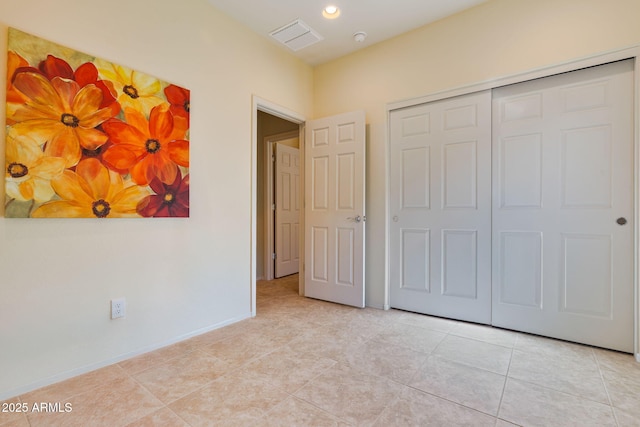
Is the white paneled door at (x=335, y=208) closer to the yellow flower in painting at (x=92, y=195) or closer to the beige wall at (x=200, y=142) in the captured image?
the beige wall at (x=200, y=142)

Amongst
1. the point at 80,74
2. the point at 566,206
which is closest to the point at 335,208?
the point at 566,206

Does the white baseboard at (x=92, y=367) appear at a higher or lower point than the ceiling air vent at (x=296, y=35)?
lower

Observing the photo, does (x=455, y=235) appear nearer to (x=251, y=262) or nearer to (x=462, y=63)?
(x=462, y=63)

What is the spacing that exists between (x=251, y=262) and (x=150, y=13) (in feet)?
7.11

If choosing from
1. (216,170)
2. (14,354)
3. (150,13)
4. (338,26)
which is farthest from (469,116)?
(14,354)

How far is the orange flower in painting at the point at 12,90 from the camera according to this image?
157 cm

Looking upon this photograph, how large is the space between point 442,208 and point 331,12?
205 centimetres

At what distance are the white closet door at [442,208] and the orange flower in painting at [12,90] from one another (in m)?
2.81

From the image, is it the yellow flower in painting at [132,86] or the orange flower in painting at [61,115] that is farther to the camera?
the yellow flower in painting at [132,86]

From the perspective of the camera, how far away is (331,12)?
2619 mm

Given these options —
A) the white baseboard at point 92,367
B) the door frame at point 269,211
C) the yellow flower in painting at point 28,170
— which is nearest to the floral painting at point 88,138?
the yellow flower in painting at point 28,170

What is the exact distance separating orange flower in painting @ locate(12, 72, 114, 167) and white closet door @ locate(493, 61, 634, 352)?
119 inches

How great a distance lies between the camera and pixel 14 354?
1.60m

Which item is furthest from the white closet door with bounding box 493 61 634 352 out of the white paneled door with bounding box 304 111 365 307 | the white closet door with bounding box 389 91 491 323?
the white paneled door with bounding box 304 111 365 307
